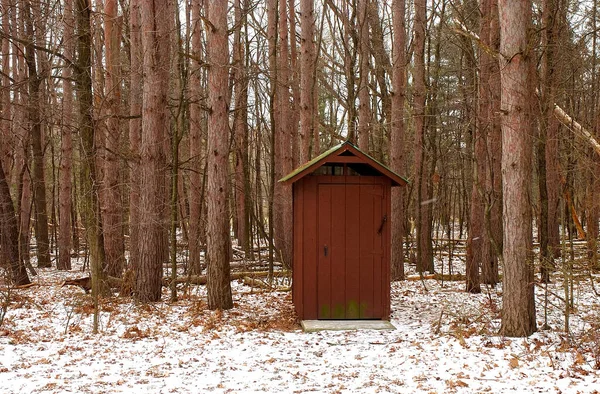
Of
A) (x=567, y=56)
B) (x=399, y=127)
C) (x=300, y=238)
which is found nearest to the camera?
(x=300, y=238)

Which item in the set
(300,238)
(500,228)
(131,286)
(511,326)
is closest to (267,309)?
(300,238)

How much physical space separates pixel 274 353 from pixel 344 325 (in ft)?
5.67

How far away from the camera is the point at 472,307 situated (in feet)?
31.3

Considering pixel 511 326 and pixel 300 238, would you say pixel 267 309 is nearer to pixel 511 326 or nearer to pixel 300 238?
pixel 300 238

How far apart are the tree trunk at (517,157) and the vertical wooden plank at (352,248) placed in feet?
7.44

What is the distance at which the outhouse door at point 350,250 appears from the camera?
28.5 ft

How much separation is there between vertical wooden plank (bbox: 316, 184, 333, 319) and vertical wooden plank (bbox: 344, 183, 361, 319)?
0.90ft

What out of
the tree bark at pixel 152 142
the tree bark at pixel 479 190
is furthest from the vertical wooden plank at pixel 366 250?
the tree bark at pixel 152 142

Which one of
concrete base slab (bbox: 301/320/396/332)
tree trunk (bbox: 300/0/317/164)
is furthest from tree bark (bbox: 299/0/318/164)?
concrete base slab (bbox: 301/320/396/332)

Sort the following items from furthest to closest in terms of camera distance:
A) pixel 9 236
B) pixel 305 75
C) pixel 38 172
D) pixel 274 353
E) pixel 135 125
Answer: pixel 38 172 → pixel 305 75 → pixel 135 125 → pixel 9 236 → pixel 274 353

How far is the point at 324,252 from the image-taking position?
870 cm

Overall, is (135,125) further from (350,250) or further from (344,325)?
(344,325)

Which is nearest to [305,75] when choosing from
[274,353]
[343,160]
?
[343,160]

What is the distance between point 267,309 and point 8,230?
591 centimetres
